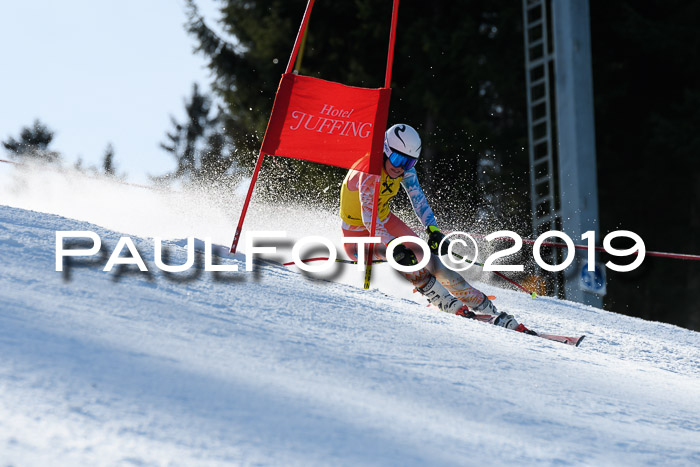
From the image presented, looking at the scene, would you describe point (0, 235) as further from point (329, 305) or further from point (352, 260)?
point (352, 260)

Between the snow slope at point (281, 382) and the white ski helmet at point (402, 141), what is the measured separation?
1.17 meters

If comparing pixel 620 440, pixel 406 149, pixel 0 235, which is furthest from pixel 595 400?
pixel 0 235

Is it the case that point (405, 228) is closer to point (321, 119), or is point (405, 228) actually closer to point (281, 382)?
point (321, 119)

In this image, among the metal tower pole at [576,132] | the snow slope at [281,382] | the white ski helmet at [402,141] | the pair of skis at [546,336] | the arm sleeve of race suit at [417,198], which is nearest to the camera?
the snow slope at [281,382]

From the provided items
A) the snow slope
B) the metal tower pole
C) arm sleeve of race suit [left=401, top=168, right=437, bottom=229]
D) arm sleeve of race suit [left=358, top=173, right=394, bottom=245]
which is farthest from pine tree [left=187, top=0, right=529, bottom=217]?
the snow slope

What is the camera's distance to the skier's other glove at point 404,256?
5125 mm

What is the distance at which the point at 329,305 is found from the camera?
4.15m

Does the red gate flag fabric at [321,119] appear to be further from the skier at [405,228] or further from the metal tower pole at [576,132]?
the metal tower pole at [576,132]

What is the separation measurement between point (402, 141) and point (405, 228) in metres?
0.67

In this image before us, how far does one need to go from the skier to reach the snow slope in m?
0.43

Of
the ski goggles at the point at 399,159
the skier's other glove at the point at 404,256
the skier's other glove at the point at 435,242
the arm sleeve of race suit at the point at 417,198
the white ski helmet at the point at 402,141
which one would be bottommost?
the skier's other glove at the point at 404,256

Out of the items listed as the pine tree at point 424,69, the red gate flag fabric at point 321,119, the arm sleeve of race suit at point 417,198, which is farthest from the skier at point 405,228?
the pine tree at point 424,69

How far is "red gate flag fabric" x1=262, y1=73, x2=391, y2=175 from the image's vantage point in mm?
5398

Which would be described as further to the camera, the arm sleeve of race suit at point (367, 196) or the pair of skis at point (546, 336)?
the arm sleeve of race suit at point (367, 196)
